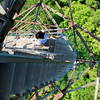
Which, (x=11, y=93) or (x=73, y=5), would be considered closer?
(x=11, y=93)

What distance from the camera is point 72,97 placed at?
744 inches

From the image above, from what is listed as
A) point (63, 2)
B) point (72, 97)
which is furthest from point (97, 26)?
point (72, 97)

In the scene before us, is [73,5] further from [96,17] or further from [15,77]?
[15,77]

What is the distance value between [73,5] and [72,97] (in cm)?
854

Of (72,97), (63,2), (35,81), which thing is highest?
(63,2)

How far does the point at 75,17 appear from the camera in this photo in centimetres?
2181

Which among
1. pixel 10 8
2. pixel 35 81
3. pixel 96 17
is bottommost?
pixel 35 81

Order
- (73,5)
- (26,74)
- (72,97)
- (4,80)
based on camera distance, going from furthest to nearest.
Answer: (73,5), (72,97), (26,74), (4,80)

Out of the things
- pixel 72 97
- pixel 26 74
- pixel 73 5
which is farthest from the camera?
pixel 73 5

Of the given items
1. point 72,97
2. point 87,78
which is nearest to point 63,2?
point 87,78

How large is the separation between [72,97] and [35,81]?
601 inches

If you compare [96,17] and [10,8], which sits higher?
[96,17]

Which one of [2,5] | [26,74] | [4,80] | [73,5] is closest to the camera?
[4,80]

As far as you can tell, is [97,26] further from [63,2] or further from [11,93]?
[11,93]
